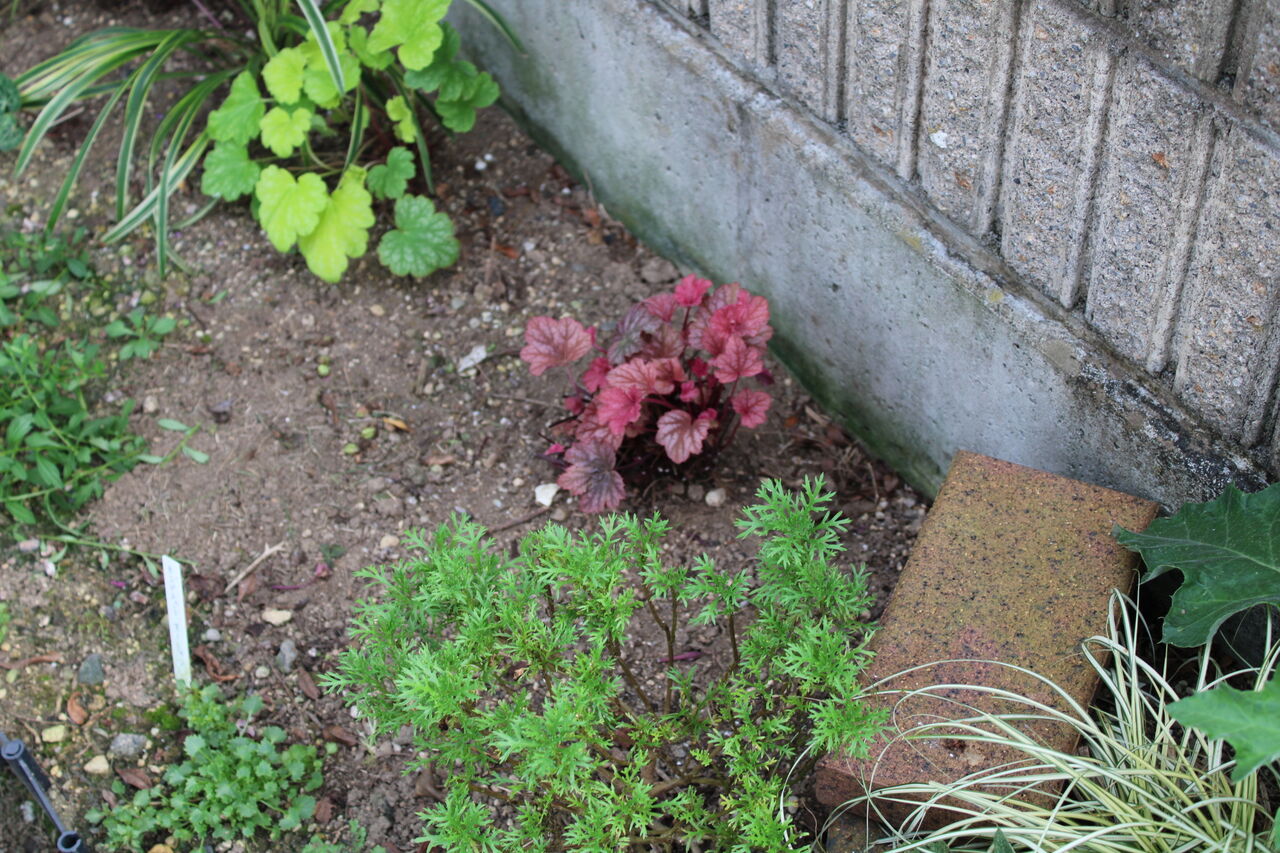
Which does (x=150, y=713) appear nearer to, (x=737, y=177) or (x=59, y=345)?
(x=59, y=345)

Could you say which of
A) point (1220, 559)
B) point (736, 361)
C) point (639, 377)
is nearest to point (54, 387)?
point (639, 377)

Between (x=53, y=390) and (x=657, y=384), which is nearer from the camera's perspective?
(x=657, y=384)

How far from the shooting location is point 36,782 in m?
2.32

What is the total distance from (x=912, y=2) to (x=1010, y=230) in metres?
0.43

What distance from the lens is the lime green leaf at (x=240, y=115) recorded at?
323cm

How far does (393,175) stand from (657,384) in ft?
3.54

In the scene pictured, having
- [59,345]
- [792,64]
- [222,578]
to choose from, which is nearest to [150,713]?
[222,578]

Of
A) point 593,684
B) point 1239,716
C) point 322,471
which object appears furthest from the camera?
point 322,471

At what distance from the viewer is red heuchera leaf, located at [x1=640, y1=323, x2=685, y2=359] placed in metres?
2.67

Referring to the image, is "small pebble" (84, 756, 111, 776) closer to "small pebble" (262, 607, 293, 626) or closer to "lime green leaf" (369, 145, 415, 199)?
"small pebble" (262, 607, 293, 626)

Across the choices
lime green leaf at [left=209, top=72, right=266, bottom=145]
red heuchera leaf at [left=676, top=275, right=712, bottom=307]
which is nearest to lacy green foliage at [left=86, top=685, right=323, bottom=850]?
red heuchera leaf at [left=676, top=275, right=712, bottom=307]

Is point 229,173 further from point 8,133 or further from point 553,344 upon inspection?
point 553,344

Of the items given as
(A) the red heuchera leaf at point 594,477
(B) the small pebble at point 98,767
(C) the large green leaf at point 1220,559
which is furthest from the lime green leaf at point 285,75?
(C) the large green leaf at point 1220,559

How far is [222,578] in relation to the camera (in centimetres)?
278
